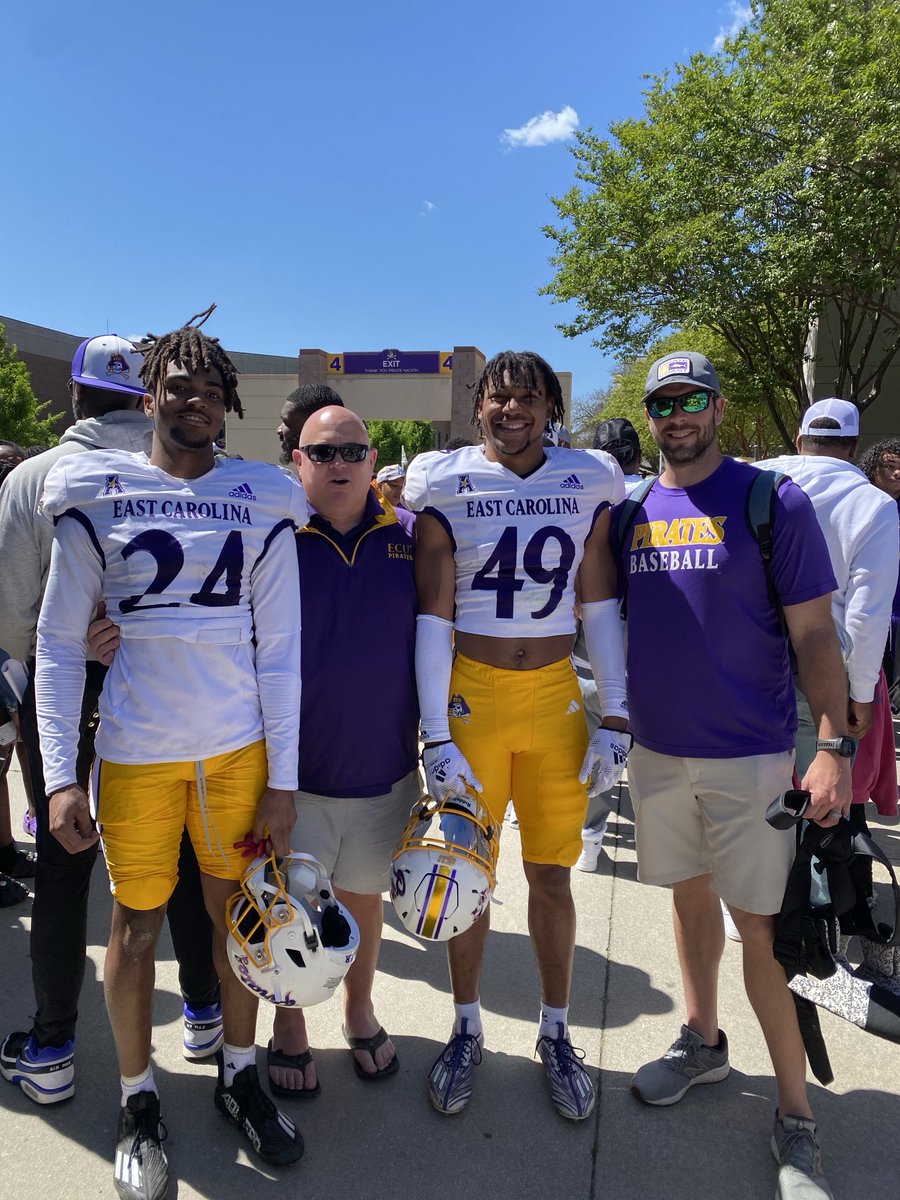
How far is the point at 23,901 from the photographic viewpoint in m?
3.78

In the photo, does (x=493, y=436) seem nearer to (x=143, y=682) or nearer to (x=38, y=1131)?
(x=143, y=682)

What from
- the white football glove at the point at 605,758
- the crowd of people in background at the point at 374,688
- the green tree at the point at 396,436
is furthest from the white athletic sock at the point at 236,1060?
the green tree at the point at 396,436

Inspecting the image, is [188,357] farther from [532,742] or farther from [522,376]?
[532,742]

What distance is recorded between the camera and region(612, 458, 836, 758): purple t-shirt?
239cm

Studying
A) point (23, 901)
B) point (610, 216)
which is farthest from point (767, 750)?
point (610, 216)

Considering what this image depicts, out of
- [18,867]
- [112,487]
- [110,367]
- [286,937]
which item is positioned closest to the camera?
[286,937]

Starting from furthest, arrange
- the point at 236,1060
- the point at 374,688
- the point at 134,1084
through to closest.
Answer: the point at 374,688 < the point at 236,1060 < the point at 134,1084

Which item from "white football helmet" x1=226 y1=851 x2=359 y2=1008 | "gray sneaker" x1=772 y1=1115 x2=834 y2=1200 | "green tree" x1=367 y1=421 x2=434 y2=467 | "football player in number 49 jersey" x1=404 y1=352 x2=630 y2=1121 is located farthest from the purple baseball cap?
"green tree" x1=367 y1=421 x2=434 y2=467

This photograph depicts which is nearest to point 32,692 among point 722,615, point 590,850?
point 722,615

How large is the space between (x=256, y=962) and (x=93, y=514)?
1.27m

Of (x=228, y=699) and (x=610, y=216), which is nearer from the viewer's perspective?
(x=228, y=699)

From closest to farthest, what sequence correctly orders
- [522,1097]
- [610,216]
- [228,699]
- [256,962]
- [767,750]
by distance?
1. [256,962]
2. [228,699]
3. [767,750]
4. [522,1097]
5. [610,216]

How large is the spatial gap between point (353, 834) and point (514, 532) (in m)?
1.12

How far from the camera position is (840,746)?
230 cm
